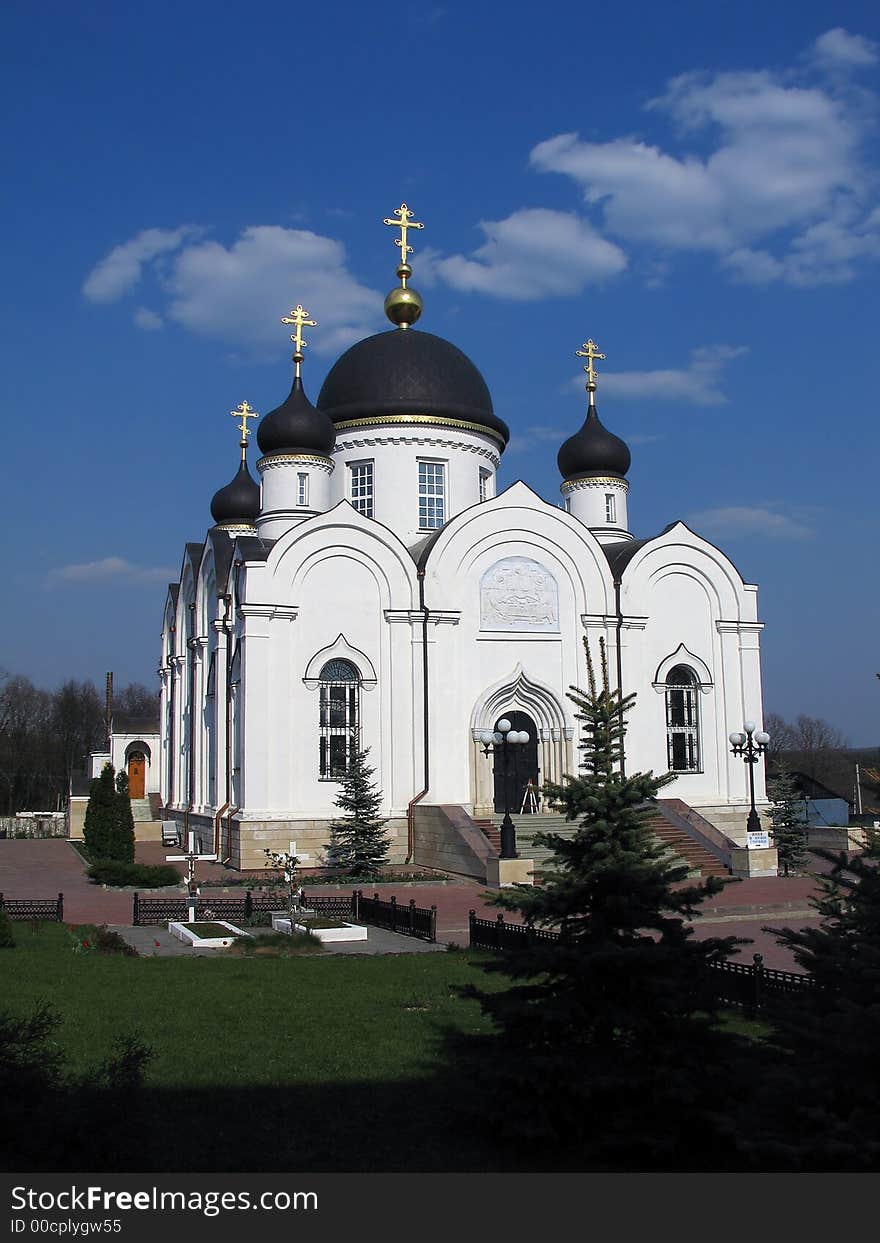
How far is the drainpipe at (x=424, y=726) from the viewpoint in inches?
1029

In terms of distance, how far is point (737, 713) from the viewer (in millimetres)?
29781

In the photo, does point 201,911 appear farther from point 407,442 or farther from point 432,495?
point 407,442

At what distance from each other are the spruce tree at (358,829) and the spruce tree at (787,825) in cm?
905

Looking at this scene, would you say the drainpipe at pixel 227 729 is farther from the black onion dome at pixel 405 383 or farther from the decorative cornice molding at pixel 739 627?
the decorative cornice molding at pixel 739 627

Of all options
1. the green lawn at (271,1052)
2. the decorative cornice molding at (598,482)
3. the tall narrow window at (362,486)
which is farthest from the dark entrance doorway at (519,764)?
the green lawn at (271,1052)

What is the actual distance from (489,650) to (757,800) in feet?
26.4

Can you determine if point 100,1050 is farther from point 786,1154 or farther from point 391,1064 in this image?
point 786,1154

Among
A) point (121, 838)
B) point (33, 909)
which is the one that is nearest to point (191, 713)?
point (121, 838)

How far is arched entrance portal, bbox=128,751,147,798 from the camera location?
51.3m

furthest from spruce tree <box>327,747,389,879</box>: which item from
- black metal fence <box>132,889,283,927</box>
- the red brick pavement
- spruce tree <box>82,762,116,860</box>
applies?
spruce tree <box>82,762,116,860</box>

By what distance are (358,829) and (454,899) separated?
4499 millimetres

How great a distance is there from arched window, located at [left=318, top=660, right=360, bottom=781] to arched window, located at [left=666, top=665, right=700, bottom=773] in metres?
8.40

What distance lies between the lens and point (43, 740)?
7656 cm
